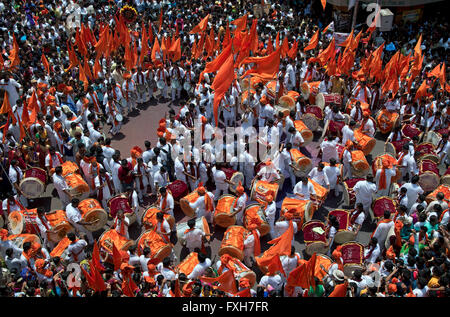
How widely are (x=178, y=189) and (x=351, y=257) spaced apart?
4599 mm

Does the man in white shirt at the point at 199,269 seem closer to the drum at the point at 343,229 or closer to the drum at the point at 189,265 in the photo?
the drum at the point at 189,265

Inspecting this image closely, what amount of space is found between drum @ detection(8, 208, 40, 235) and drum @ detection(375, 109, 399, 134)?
1090cm

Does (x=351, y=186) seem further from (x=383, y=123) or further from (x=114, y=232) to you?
(x=114, y=232)

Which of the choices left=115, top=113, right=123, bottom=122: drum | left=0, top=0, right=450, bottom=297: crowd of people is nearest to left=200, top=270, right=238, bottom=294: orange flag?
left=0, top=0, right=450, bottom=297: crowd of people

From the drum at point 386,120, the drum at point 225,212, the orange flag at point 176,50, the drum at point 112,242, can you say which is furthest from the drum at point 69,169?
the drum at point 386,120

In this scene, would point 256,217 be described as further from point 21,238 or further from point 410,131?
point 410,131

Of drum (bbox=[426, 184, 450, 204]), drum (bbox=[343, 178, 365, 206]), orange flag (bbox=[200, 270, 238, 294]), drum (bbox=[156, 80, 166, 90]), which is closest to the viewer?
orange flag (bbox=[200, 270, 238, 294])

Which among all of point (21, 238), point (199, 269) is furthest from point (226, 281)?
point (21, 238)

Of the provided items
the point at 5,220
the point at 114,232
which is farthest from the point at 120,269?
the point at 5,220

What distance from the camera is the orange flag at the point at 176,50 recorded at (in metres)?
16.1

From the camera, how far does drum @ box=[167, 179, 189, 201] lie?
10828 mm

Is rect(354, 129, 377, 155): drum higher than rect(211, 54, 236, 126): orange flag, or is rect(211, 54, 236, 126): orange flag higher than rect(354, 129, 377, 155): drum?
rect(211, 54, 236, 126): orange flag

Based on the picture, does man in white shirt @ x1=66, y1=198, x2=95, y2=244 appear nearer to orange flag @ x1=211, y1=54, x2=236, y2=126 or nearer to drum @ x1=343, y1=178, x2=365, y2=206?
orange flag @ x1=211, y1=54, x2=236, y2=126

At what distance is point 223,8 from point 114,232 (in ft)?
54.6
